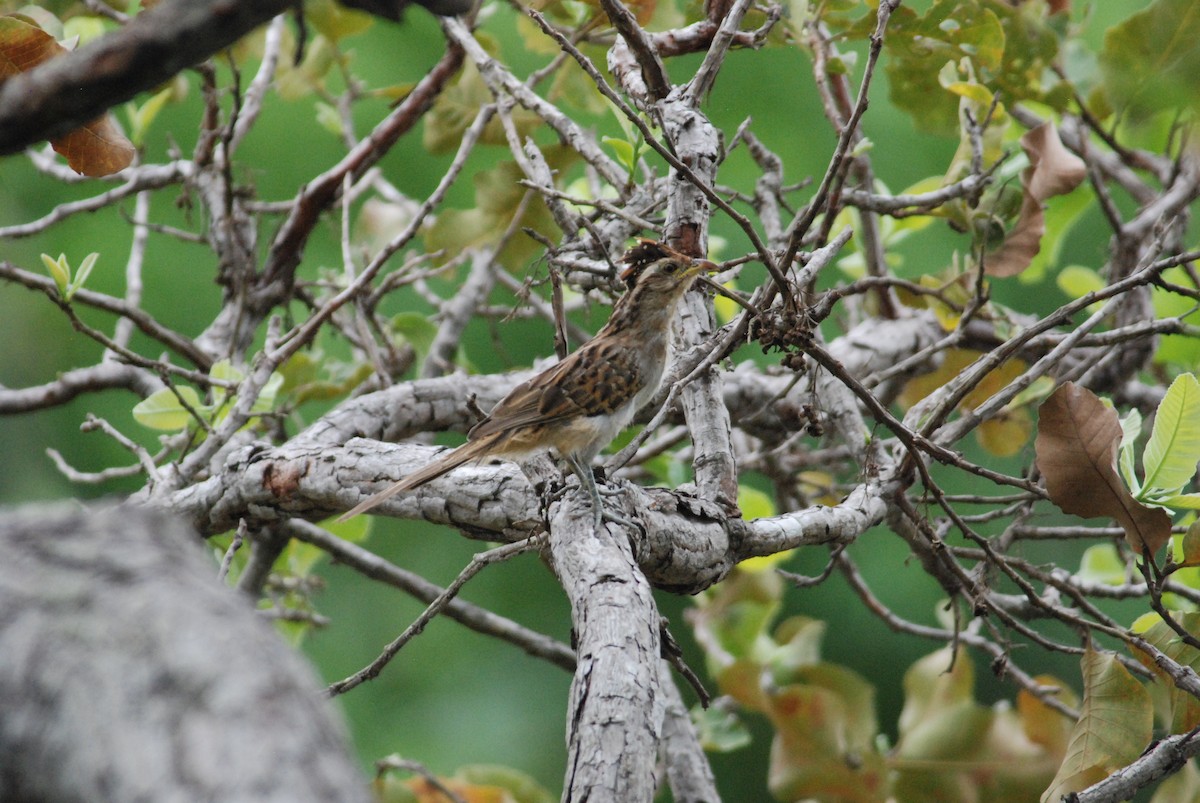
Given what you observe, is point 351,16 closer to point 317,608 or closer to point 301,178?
point 301,178

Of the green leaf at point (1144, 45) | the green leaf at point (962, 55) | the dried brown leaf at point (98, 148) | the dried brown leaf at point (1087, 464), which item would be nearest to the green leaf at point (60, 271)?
the dried brown leaf at point (98, 148)

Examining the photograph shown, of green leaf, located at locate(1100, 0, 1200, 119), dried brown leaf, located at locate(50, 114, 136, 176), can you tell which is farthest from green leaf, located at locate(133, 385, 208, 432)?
green leaf, located at locate(1100, 0, 1200, 119)

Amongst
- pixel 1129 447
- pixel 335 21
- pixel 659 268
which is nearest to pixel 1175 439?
pixel 1129 447

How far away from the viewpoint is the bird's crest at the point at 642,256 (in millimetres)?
2170

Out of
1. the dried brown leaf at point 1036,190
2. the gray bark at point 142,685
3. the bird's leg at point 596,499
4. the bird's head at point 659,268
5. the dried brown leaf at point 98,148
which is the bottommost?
the gray bark at point 142,685

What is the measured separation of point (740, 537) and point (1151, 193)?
2878 millimetres

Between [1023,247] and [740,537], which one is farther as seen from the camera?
[1023,247]

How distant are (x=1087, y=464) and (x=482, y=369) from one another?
11.4 ft

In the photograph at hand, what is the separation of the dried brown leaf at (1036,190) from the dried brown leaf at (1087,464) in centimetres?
84

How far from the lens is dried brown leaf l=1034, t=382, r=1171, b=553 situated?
1.87 metres

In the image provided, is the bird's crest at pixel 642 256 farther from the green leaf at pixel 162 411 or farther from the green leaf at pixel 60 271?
the green leaf at pixel 60 271

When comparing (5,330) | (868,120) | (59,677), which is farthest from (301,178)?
(59,677)

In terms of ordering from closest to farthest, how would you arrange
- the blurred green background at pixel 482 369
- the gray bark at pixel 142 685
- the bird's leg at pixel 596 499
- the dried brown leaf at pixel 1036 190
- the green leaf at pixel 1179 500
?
the gray bark at pixel 142 685 → the bird's leg at pixel 596 499 → the green leaf at pixel 1179 500 → the dried brown leaf at pixel 1036 190 → the blurred green background at pixel 482 369

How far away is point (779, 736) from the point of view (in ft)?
9.87
